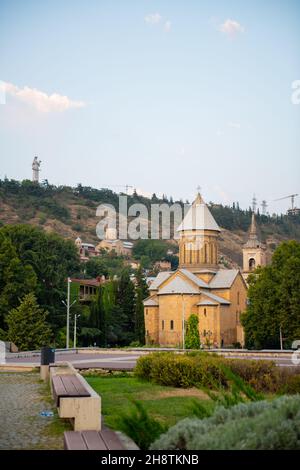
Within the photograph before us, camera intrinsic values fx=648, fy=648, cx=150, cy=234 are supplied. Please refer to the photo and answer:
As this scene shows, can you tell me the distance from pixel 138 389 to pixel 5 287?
94.7 feet

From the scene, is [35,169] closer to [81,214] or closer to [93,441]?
[81,214]

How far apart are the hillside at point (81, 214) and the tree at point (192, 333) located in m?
76.3

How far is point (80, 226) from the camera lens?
144m

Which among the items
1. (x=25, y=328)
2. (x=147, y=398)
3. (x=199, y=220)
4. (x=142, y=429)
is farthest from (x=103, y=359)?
(x=199, y=220)

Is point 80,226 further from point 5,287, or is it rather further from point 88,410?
point 88,410

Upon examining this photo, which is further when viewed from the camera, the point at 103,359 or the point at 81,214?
the point at 81,214

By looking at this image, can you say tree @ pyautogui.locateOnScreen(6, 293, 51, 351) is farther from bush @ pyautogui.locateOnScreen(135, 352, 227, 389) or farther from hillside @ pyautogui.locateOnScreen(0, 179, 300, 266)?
hillside @ pyautogui.locateOnScreen(0, 179, 300, 266)

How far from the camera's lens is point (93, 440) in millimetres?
6848

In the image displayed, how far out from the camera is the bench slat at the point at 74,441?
21.0 ft

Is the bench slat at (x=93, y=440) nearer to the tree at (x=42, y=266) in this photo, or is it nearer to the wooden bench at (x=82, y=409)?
the wooden bench at (x=82, y=409)

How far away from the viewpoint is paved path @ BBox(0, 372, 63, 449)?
26.1 ft

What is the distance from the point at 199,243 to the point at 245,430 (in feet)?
166

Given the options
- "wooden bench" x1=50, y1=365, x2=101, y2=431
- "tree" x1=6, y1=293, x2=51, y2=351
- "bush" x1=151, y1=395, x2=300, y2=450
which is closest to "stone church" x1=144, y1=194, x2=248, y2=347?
"tree" x1=6, y1=293, x2=51, y2=351

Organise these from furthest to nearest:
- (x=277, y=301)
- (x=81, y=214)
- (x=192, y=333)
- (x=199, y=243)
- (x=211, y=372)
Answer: (x=81, y=214)
(x=199, y=243)
(x=192, y=333)
(x=277, y=301)
(x=211, y=372)
